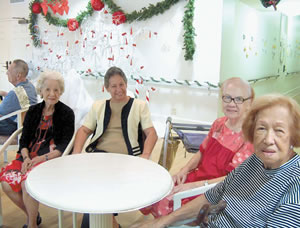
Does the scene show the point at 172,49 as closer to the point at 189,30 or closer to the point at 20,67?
the point at 189,30

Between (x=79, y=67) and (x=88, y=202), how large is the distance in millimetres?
5384

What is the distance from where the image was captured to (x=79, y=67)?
625 cm

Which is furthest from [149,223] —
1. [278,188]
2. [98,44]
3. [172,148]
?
[98,44]

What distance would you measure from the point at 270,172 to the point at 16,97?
99.5 inches

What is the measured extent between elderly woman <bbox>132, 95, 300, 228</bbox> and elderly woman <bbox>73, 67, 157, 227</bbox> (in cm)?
103

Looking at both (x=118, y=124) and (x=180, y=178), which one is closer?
(x=180, y=178)

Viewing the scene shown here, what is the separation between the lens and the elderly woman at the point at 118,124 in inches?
85.7

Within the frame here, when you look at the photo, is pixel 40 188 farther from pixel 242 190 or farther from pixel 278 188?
pixel 278 188

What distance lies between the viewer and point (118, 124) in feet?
7.27

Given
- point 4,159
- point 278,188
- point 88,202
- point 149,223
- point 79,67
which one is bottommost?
point 4,159

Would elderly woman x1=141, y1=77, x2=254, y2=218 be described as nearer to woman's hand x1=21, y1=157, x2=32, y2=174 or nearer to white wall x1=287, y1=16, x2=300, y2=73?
woman's hand x1=21, y1=157, x2=32, y2=174

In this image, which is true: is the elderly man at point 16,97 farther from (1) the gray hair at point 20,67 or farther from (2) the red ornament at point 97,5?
(2) the red ornament at point 97,5

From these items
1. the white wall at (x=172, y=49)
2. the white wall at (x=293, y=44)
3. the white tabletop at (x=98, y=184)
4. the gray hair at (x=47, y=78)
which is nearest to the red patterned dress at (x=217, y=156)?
the white tabletop at (x=98, y=184)

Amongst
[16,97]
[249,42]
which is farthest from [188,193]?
[249,42]
